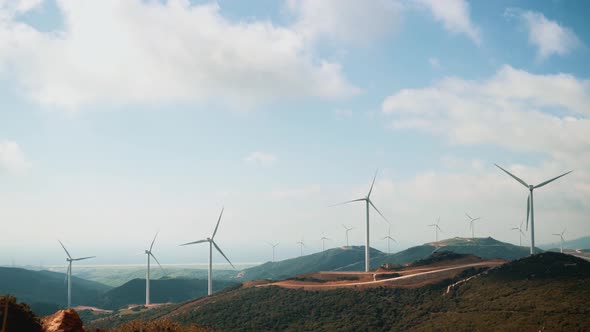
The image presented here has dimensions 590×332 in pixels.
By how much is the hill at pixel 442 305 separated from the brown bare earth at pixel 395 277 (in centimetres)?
268

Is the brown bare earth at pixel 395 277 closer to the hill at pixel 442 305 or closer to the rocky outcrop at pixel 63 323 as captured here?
the hill at pixel 442 305

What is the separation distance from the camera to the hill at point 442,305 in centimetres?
6631

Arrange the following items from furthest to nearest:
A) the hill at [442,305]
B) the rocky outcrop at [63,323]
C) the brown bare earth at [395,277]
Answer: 1. the brown bare earth at [395,277]
2. the hill at [442,305]
3. the rocky outcrop at [63,323]

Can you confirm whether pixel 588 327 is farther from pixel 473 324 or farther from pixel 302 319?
pixel 302 319

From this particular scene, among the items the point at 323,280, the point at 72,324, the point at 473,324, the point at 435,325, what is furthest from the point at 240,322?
the point at 72,324

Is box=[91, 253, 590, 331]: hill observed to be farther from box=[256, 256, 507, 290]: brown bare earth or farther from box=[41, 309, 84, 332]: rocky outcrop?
box=[41, 309, 84, 332]: rocky outcrop

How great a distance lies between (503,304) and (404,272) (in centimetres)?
3030

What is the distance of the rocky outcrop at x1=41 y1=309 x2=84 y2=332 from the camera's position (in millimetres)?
25438

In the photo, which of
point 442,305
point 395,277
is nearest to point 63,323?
point 442,305

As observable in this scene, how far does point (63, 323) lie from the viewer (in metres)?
25.6

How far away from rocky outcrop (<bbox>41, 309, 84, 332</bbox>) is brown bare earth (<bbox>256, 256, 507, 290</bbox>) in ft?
251

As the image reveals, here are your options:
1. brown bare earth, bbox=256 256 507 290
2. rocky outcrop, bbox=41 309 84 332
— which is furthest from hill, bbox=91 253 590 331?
rocky outcrop, bbox=41 309 84 332

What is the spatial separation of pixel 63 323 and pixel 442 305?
69.5 meters

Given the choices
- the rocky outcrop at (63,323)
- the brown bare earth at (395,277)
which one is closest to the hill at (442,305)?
the brown bare earth at (395,277)
